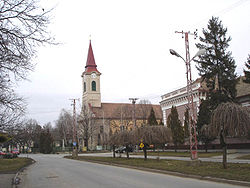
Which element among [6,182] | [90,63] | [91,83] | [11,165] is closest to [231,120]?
[6,182]

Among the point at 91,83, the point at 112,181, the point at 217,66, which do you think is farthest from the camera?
the point at 91,83

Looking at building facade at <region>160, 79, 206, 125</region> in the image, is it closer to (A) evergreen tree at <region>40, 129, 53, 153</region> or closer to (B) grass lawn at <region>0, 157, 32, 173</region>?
(B) grass lawn at <region>0, 157, 32, 173</region>

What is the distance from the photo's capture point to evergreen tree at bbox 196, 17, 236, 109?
35.5 metres

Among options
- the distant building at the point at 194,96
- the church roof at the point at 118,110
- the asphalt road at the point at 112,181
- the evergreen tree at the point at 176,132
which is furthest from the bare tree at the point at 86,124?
the asphalt road at the point at 112,181

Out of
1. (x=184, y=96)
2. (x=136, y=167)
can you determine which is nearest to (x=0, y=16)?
(x=136, y=167)

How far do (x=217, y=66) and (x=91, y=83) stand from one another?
61.2 metres

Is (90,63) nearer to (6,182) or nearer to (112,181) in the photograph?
(6,182)

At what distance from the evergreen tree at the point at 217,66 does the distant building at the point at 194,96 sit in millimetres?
2848

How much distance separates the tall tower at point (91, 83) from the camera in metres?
92.6

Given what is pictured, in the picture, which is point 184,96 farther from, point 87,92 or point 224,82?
point 87,92

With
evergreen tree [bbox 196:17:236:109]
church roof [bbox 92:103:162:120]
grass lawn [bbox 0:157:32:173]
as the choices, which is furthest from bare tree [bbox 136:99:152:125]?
grass lawn [bbox 0:157:32:173]

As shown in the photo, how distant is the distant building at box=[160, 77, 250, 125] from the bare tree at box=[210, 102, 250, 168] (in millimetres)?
24273

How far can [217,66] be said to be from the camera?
118ft

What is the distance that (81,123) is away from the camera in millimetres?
76312
